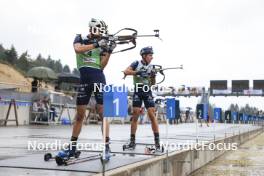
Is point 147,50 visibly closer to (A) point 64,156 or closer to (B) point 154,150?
(B) point 154,150

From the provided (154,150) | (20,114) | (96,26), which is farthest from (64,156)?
(20,114)

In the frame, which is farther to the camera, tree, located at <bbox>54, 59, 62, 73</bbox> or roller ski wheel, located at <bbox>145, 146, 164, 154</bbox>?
tree, located at <bbox>54, 59, 62, 73</bbox>

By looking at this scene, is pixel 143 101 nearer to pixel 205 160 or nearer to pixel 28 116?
pixel 205 160

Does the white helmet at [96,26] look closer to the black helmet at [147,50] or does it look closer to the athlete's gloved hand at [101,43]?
the athlete's gloved hand at [101,43]

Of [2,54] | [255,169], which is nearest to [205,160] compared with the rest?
[255,169]

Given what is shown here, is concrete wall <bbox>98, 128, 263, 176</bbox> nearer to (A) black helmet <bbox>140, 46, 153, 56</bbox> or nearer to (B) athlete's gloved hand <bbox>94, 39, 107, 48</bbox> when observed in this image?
(B) athlete's gloved hand <bbox>94, 39, 107, 48</bbox>

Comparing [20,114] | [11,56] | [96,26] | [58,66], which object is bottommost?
[20,114]

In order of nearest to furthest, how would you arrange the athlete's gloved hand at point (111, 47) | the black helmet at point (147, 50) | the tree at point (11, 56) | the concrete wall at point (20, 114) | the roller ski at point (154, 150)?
1. the athlete's gloved hand at point (111, 47)
2. the roller ski at point (154, 150)
3. the black helmet at point (147, 50)
4. the concrete wall at point (20, 114)
5. the tree at point (11, 56)

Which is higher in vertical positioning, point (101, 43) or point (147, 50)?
point (147, 50)

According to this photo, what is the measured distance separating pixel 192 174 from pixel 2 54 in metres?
119

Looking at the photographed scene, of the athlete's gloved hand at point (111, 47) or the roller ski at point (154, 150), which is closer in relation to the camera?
the athlete's gloved hand at point (111, 47)

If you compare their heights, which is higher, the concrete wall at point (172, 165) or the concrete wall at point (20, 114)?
the concrete wall at point (20, 114)

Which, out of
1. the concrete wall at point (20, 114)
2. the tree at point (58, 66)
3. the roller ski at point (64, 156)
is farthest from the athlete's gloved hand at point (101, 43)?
the tree at point (58, 66)

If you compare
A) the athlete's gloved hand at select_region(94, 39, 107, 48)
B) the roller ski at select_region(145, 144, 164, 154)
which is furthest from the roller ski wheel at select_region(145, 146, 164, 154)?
the athlete's gloved hand at select_region(94, 39, 107, 48)
